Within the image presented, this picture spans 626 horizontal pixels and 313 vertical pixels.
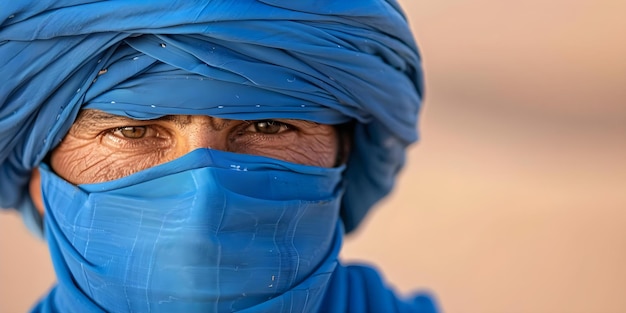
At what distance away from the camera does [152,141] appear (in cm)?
200

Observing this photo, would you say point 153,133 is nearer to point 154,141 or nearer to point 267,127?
point 154,141

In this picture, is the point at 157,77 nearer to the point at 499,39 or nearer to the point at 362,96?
the point at 362,96

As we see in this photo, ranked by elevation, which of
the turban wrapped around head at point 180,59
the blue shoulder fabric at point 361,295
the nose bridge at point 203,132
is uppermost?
the turban wrapped around head at point 180,59

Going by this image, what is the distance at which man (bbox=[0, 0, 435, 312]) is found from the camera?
185cm

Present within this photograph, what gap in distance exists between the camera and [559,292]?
498 cm

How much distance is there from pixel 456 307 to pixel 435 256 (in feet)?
1.16

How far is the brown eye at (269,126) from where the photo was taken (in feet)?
6.69

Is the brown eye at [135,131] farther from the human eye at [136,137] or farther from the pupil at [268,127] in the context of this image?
the pupil at [268,127]

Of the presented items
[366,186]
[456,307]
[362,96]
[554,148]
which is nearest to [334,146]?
[362,96]

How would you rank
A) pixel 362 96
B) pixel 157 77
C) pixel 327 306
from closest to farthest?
pixel 157 77, pixel 362 96, pixel 327 306

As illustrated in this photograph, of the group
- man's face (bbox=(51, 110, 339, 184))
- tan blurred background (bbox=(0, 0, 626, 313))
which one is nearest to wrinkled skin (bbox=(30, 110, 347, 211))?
man's face (bbox=(51, 110, 339, 184))

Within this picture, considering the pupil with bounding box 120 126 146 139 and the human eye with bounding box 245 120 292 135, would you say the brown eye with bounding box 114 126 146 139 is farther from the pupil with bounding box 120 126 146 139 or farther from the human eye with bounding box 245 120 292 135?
the human eye with bounding box 245 120 292 135

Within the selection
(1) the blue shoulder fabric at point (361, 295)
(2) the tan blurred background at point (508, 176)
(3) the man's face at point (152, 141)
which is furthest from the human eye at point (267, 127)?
(2) the tan blurred background at point (508, 176)

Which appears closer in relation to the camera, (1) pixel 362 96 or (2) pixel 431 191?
(1) pixel 362 96
